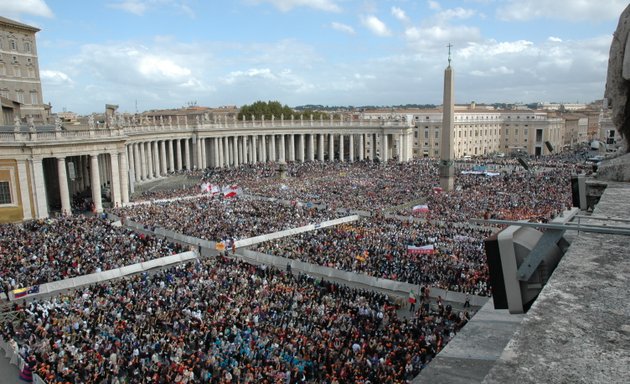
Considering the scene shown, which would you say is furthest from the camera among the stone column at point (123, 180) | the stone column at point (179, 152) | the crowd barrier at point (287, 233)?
the stone column at point (179, 152)

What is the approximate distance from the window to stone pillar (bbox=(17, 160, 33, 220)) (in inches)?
33.8

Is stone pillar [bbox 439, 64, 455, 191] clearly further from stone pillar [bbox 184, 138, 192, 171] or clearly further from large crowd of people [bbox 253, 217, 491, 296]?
stone pillar [bbox 184, 138, 192, 171]

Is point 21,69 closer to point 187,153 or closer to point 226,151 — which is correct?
point 187,153

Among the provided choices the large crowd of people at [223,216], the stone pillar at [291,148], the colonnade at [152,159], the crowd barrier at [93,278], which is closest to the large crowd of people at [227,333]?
the crowd barrier at [93,278]

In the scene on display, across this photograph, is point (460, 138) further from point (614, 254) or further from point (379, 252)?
point (614, 254)

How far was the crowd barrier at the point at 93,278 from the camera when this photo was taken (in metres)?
22.7

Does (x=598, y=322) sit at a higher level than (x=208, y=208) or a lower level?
higher

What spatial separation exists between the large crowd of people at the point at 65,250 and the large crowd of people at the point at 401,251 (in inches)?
291

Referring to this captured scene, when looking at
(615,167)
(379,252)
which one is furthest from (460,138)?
(615,167)

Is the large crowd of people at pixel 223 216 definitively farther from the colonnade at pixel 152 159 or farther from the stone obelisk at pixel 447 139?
the stone obelisk at pixel 447 139

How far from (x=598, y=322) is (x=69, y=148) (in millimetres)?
44246

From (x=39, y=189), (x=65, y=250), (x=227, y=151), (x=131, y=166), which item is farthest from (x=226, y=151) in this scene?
(x=65, y=250)

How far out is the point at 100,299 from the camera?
67.9 feet

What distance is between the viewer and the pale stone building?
184 feet
